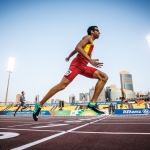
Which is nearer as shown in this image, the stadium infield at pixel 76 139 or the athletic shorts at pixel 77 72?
the stadium infield at pixel 76 139

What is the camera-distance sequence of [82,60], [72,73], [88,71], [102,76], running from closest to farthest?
[72,73] → [82,60] → [88,71] → [102,76]

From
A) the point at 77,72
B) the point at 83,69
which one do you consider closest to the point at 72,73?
the point at 77,72

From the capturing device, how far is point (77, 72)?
3.75 meters

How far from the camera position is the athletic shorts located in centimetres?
367

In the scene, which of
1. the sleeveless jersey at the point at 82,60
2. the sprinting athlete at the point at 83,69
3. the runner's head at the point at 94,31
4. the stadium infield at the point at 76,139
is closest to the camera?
the stadium infield at the point at 76,139

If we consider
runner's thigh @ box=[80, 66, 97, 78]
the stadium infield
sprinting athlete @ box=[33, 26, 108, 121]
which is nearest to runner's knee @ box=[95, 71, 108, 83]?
sprinting athlete @ box=[33, 26, 108, 121]

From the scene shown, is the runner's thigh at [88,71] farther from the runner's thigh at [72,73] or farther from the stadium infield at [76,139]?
the stadium infield at [76,139]

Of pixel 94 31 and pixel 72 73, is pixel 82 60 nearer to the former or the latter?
pixel 72 73

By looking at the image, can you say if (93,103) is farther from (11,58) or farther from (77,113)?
(11,58)

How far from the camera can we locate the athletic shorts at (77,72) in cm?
367

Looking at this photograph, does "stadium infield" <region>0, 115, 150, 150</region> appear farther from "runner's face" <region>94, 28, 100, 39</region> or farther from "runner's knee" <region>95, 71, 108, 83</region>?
"runner's face" <region>94, 28, 100, 39</region>

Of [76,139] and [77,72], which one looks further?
[77,72]

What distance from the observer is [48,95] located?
379 centimetres

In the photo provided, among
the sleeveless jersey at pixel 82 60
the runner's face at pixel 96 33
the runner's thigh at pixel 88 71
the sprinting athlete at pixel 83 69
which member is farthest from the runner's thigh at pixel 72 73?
the runner's face at pixel 96 33
